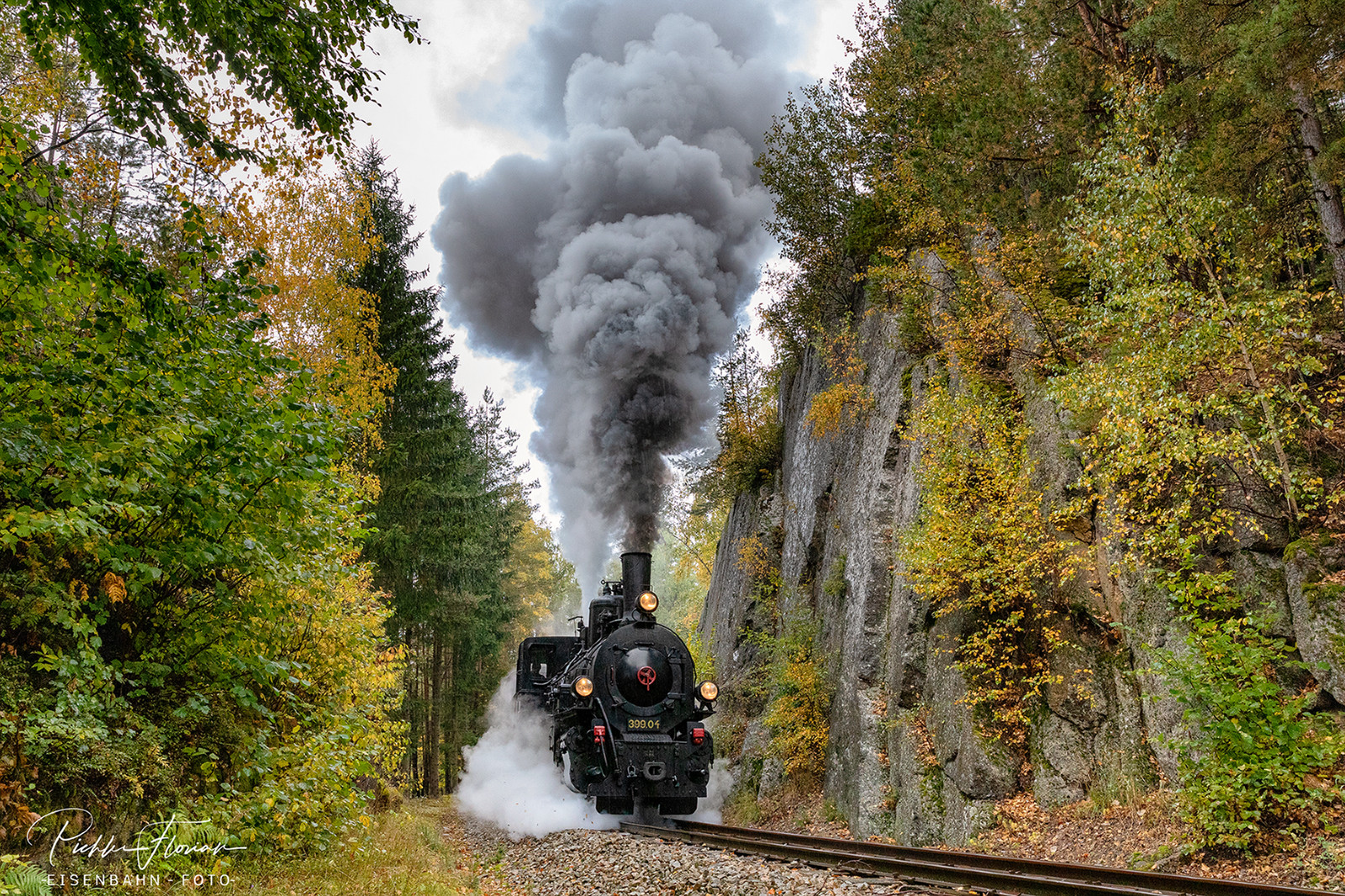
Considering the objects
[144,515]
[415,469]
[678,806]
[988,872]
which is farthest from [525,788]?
[144,515]

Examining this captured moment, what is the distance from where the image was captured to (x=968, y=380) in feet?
38.7

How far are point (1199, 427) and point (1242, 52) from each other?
348 centimetres

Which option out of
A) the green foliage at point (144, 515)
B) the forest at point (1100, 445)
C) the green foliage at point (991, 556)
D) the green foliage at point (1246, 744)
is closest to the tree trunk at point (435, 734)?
the forest at point (1100, 445)

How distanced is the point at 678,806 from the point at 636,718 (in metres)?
1.45

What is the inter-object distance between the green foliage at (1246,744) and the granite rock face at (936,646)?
16.7 inches

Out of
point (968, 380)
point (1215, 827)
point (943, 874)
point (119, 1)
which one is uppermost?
point (968, 380)

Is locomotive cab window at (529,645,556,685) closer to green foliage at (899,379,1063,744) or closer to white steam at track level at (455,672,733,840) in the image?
white steam at track level at (455,672,733,840)

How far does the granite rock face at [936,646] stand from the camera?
7688 millimetres

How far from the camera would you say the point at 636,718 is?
11477 mm

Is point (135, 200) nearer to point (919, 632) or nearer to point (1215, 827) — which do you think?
point (919, 632)

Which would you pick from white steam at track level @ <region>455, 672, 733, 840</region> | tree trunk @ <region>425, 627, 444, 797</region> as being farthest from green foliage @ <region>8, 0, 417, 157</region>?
tree trunk @ <region>425, 627, 444, 797</region>

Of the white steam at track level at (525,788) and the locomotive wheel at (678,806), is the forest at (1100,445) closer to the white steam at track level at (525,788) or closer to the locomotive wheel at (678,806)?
the white steam at track level at (525,788)

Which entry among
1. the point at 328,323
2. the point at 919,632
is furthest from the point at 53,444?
the point at 919,632

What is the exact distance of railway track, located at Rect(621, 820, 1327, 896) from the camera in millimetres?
5188
